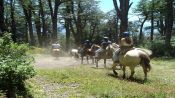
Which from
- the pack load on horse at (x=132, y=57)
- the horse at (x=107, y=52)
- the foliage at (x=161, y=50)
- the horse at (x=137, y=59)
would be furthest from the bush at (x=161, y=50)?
the horse at (x=137, y=59)

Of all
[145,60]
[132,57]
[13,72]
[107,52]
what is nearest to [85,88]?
[13,72]

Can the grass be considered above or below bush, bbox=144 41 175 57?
above


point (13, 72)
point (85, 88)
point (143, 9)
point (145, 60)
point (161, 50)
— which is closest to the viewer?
point (13, 72)

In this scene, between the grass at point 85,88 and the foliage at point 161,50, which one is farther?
the foliage at point 161,50

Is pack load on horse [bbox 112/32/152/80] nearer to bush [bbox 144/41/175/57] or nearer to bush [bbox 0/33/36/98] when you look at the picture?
bush [bbox 0/33/36/98]

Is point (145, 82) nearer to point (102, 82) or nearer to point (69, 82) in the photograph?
point (102, 82)

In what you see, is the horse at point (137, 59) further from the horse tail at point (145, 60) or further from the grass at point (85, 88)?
the grass at point (85, 88)

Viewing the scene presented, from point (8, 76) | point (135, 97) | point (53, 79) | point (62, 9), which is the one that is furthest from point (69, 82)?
point (62, 9)

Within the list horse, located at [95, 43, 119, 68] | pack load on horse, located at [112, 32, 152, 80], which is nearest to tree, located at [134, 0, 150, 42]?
horse, located at [95, 43, 119, 68]

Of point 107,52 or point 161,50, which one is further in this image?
point 161,50

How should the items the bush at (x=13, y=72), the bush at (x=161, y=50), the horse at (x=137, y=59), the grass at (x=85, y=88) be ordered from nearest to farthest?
the bush at (x=13, y=72), the grass at (x=85, y=88), the horse at (x=137, y=59), the bush at (x=161, y=50)

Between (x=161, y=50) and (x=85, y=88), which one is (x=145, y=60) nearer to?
(x=85, y=88)

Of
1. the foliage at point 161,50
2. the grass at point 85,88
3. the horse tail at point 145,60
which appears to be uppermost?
the horse tail at point 145,60

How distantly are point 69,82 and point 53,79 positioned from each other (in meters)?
1.02
